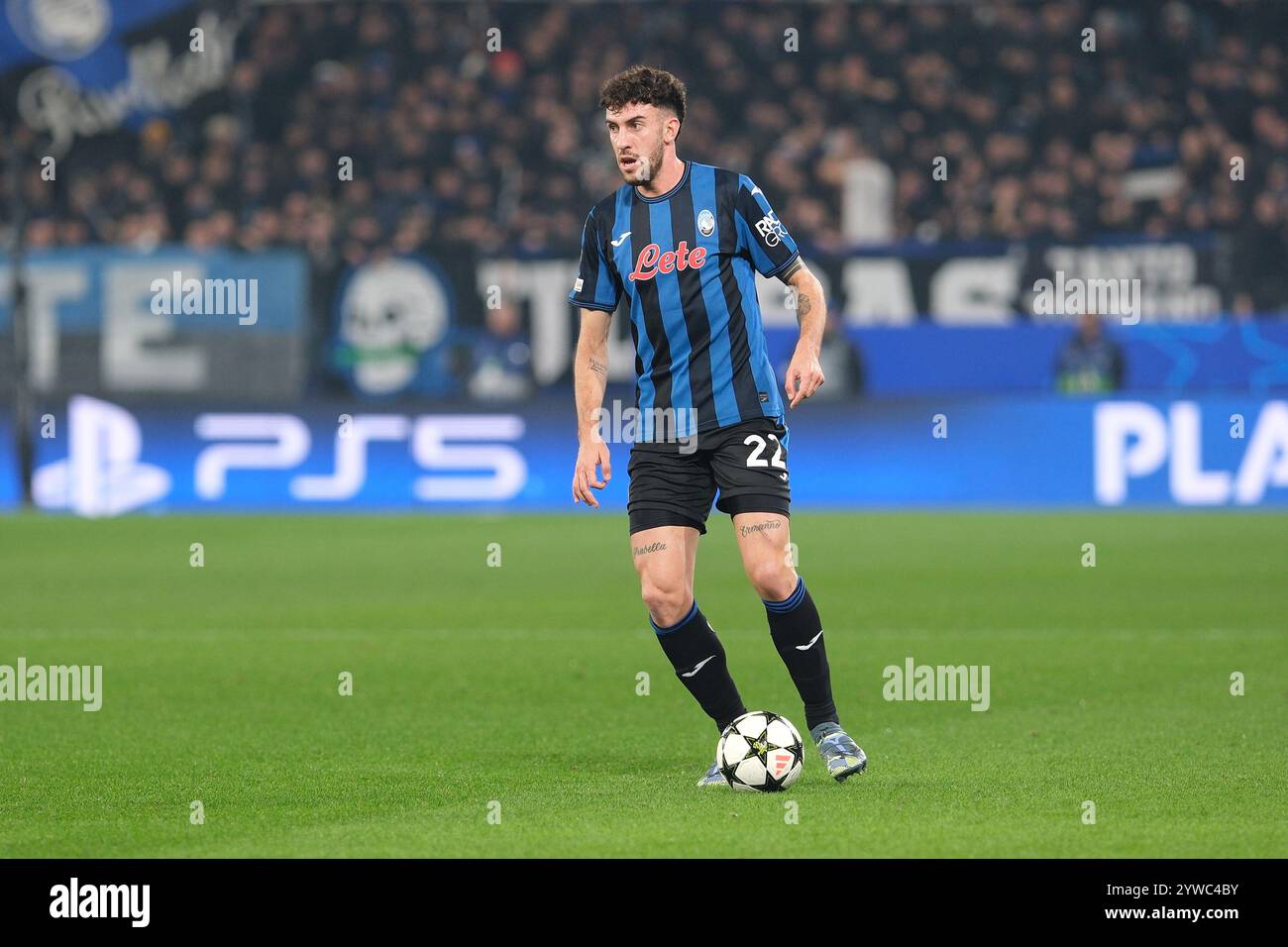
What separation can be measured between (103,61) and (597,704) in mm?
18059

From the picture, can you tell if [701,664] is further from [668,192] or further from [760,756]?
[668,192]

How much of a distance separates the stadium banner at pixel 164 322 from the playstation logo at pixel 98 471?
0.40 meters

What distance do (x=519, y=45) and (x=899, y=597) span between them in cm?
1621

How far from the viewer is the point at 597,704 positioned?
8.04 m

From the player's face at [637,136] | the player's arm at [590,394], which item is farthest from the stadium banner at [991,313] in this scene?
the player's face at [637,136]

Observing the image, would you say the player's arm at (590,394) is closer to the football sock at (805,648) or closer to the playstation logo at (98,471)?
the football sock at (805,648)

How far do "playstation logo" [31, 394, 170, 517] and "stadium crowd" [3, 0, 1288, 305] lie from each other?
150 inches

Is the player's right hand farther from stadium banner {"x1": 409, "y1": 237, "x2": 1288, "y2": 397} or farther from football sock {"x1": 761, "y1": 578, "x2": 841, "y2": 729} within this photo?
stadium banner {"x1": 409, "y1": 237, "x2": 1288, "y2": 397}

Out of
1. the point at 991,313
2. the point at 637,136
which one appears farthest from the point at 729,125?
the point at 637,136

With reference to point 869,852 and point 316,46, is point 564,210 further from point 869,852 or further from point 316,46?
point 869,852

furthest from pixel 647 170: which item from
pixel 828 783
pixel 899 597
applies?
pixel 899 597

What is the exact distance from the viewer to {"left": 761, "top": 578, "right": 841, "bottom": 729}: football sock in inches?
243

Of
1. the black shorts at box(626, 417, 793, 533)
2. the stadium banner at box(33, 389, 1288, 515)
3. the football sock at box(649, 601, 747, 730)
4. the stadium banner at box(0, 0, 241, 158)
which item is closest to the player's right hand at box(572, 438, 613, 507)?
the black shorts at box(626, 417, 793, 533)

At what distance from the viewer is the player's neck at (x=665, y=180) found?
6176 millimetres
